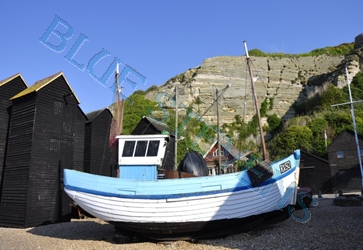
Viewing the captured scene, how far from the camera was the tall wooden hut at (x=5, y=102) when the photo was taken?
1748 cm

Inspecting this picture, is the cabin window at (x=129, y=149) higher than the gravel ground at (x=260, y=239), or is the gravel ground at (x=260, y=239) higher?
the cabin window at (x=129, y=149)

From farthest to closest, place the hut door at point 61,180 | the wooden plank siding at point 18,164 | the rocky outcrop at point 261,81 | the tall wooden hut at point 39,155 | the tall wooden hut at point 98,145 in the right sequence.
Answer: the rocky outcrop at point 261,81 → the tall wooden hut at point 98,145 → the hut door at point 61,180 → the tall wooden hut at point 39,155 → the wooden plank siding at point 18,164

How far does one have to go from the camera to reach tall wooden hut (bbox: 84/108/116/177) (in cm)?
2261

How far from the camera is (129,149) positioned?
473 inches

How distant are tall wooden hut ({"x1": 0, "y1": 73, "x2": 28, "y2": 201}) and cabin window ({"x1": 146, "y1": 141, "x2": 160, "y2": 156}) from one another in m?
11.1

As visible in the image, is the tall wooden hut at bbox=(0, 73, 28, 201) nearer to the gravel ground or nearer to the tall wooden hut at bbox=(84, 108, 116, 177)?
the tall wooden hut at bbox=(84, 108, 116, 177)

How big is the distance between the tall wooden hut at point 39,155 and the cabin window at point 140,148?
7683 millimetres

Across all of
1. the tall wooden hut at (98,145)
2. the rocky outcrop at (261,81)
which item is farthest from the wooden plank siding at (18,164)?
the rocky outcrop at (261,81)

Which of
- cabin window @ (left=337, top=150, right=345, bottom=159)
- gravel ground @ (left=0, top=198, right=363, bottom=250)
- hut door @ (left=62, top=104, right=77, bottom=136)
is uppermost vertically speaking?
hut door @ (left=62, top=104, right=77, bottom=136)

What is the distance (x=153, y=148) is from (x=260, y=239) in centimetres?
546

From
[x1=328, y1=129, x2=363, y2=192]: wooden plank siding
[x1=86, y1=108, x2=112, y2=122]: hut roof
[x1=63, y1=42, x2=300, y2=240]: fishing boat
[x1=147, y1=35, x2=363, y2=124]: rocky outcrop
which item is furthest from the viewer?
[x1=147, y1=35, x2=363, y2=124]: rocky outcrop

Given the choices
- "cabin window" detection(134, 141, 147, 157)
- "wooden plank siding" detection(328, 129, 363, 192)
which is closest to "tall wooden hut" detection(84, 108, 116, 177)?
"cabin window" detection(134, 141, 147, 157)

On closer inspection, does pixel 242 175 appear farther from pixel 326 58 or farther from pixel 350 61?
pixel 326 58

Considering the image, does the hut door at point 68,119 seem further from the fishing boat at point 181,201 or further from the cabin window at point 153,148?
the fishing boat at point 181,201
